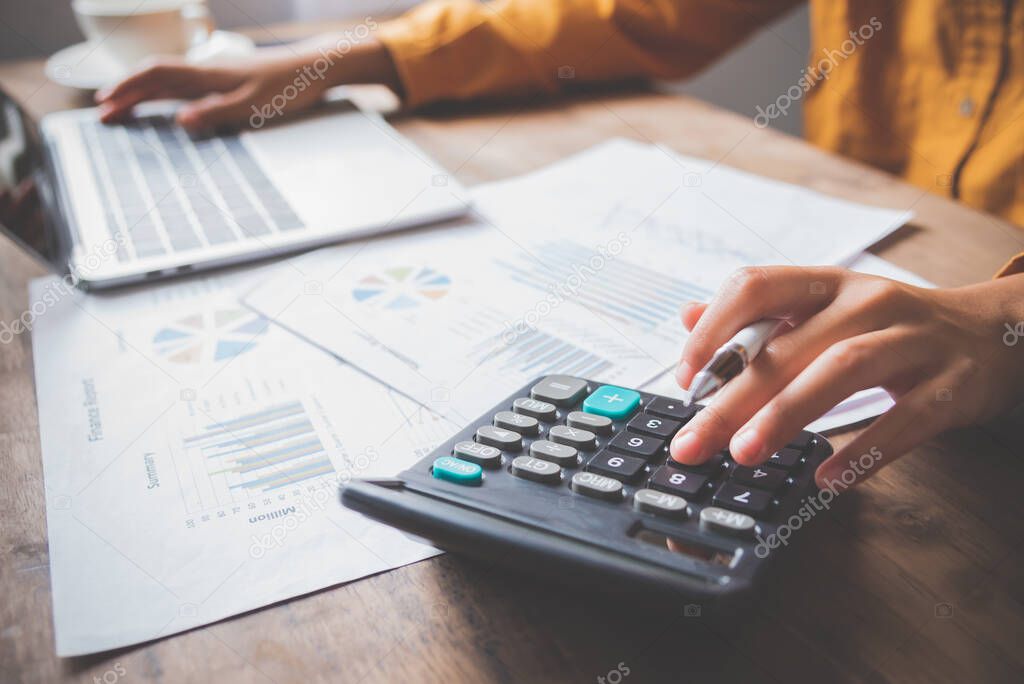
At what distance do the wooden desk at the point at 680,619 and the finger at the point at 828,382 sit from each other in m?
0.04

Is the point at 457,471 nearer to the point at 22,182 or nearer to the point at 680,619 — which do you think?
the point at 680,619

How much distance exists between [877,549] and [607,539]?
0.42 ft

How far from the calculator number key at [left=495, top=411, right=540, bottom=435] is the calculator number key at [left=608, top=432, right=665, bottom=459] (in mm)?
37

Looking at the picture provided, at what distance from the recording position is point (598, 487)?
0.34 meters

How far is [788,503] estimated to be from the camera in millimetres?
333

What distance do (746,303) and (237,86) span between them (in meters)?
0.66

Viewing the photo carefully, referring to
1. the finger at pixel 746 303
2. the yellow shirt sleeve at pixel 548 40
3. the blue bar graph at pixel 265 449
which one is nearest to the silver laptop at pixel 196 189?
the yellow shirt sleeve at pixel 548 40

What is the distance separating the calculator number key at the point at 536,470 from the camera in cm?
35

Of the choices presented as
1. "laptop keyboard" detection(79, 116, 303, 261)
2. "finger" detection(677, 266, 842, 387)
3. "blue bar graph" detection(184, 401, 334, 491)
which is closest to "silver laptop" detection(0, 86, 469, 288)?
"laptop keyboard" detection(79, 116, 303, 261)

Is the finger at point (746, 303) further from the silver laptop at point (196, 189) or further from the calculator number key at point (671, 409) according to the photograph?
the silver laptop at point (196, 189)

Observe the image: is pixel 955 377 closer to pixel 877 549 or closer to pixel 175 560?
pixel 877 549

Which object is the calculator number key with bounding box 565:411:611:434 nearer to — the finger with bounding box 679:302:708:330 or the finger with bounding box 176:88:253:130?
the finger with bounding box 679:302:708:330

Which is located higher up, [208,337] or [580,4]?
[580,4]

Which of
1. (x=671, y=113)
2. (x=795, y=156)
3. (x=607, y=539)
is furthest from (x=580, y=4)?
(x=607, y=539)
